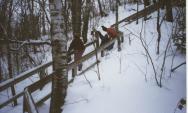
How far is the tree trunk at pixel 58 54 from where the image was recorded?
6191mm

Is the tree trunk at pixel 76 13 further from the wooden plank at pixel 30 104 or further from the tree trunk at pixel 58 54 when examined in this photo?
the wooden plank at pixel 30 104

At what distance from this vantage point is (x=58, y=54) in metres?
6.27

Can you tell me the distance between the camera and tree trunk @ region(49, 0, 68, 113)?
20.3 feet

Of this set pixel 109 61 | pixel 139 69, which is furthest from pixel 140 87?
pixel 109 61

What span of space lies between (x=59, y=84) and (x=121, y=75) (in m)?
2.43

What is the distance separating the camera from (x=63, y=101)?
22.0ft

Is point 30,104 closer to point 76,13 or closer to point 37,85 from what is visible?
point 37,85

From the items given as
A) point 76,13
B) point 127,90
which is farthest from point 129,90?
point 76,13

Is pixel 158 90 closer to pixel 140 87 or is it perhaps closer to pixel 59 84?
pixel 140 87

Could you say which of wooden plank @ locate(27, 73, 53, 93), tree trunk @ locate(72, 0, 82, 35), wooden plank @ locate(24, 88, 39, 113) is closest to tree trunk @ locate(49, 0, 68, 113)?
wooden plank @ locate(27, 73, 53, 93)

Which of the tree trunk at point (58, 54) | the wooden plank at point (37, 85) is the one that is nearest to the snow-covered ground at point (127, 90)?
the tree trunk at point (58, 54)

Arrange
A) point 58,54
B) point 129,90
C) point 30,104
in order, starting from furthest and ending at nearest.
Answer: point 129,90 < point 58,54 < point 30,104

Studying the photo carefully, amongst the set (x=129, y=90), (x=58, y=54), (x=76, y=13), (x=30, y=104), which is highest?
(x=76, y=13)

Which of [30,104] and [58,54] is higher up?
[58,54]
